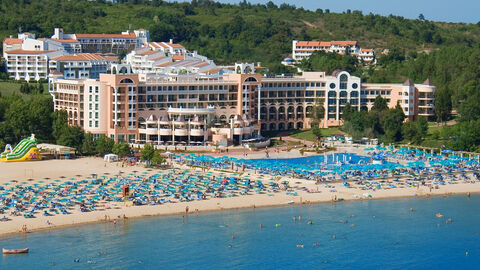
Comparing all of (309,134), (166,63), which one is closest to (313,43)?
(166,63)

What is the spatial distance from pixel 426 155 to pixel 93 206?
114 ft

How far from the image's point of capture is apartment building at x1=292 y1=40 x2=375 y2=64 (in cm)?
14788

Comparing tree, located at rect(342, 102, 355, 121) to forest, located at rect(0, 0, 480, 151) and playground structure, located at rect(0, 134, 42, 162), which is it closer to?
forest, located at rect(0, 0, 480, 151)

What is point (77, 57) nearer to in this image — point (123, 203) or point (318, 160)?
point (318, 160)

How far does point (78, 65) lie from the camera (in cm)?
12244

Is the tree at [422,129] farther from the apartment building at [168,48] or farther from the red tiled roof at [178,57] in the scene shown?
the apartment building at [168,48]

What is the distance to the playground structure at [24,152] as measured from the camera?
266 ft

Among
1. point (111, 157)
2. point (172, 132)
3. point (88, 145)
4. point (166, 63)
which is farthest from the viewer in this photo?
point (166, 63)

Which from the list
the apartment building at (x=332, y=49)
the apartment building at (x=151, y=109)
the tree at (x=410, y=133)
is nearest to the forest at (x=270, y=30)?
the apartment building at (x=332, y=49)

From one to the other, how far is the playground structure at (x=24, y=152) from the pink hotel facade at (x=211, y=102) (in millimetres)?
9641

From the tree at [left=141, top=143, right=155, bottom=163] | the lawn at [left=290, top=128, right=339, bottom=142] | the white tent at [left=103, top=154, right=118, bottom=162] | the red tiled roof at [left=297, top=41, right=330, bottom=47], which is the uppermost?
the red tiled roof at [left=297, top=41, right=330, bottom=47]

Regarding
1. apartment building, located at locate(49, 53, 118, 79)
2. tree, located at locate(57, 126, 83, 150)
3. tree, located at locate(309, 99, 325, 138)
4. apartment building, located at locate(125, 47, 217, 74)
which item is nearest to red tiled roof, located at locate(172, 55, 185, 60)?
apartment building, located at locate(125, 47, 217, 74)

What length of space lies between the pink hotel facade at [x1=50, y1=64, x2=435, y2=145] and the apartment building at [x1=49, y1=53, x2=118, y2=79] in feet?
73.8

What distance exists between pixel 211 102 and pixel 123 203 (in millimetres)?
31373
